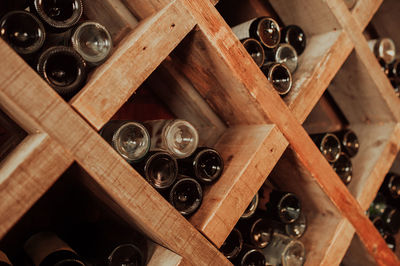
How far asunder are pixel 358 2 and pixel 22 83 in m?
1.05

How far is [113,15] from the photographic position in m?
0.94

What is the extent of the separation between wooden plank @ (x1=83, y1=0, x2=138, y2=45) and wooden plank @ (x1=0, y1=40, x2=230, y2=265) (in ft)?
1.23

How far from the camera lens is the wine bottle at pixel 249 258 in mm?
970

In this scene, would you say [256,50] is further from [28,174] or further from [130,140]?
[28,174]

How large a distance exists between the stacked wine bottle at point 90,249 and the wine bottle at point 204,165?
0.21m

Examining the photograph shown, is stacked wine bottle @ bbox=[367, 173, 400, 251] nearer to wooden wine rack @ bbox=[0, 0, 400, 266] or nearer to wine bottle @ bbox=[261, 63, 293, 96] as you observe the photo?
wooden wine rack @ bbox=[0, 0, 400, 266]

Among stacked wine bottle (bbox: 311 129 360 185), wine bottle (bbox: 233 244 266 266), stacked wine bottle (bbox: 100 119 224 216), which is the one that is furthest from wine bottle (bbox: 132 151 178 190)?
stacked wine bottle (bbox: 311 129 360 185)

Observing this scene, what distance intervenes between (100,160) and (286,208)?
24.6 inches

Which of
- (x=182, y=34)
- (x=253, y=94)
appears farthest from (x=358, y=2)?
(x=182, y=34)

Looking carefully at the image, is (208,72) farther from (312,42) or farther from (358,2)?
(358,2)

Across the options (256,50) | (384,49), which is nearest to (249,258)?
(256,50)

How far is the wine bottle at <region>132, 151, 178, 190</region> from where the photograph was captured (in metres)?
0.83

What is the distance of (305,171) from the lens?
990mm

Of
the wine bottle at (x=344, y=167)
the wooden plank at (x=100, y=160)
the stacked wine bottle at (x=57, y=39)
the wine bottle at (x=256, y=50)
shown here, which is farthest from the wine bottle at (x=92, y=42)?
the wine bottle at (x=344, y=167)
